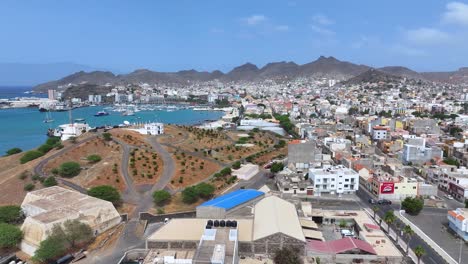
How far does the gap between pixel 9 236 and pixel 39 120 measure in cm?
10259

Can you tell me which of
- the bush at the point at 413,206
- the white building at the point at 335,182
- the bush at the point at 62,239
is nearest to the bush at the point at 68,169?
the bush at the point at 62,239

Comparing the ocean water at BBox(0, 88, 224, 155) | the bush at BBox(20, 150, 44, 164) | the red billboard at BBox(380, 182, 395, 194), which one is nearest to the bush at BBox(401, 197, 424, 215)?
the red billboard at BBox(380, 182, 395, 194)

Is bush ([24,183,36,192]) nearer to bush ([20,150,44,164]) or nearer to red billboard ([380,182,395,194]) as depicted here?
bush ([20,150,44,164])

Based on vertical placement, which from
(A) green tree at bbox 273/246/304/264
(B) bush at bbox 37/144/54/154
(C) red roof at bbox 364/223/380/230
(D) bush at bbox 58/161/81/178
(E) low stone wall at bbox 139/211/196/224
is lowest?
(E) low stone wall at bbox 139/211/196/224

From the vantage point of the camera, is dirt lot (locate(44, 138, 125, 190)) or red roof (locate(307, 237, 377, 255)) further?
dirt lot (locate(44, 138, 125, 190))

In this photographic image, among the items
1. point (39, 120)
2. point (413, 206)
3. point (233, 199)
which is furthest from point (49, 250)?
point (39, 120)

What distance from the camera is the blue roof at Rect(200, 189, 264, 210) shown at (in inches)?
1107

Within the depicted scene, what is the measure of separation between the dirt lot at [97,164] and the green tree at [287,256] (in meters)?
20.7

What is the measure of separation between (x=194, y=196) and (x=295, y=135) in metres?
45.2

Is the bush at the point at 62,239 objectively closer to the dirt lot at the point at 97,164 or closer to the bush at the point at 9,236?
the bush at the point at 9,236

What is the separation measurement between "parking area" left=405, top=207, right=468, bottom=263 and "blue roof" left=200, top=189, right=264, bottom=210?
14177 millimetres

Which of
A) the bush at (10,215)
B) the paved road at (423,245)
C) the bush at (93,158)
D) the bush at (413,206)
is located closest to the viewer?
the paved road at (423,245)

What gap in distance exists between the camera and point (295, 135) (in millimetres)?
74250

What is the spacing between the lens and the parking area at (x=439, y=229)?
2464 cm
